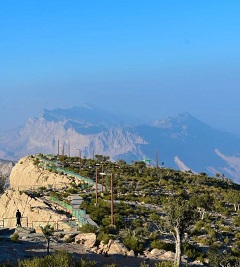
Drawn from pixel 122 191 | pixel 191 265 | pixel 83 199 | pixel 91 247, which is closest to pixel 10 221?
pixel 83 199

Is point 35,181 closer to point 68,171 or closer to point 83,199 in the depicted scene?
point 68,171

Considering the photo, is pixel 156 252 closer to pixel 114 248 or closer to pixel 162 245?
pixel 162 245

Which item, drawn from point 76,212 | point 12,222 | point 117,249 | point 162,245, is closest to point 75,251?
point 117,249

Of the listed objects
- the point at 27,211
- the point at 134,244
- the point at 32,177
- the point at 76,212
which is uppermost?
the point at 134,244

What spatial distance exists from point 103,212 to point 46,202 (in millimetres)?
11447

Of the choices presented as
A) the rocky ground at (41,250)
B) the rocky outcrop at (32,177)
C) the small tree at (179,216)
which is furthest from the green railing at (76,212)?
the rocky outcrop at (32,177)

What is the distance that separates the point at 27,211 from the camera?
51750 mm

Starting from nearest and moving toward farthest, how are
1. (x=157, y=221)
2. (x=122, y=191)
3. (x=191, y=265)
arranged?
(x=191, y=265)
(x=157, y=221)
(x=122, y=191)

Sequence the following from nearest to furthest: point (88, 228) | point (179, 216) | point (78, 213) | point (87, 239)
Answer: point (179, 216)
point (87, 239)
point (88, 228)
point (78, 213)

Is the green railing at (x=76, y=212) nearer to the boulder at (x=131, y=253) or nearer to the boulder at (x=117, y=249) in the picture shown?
the boulder at (x=117, y=249)

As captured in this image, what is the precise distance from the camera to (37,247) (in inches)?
1281

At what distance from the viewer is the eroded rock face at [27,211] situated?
46241 millimetres

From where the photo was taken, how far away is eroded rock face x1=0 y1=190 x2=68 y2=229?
46241 mm

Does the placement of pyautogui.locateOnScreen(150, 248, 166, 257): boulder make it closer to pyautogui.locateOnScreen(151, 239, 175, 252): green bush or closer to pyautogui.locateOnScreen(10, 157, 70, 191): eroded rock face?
pyautogui.locateOnScreen(151, 239, 175, 252): green bush
